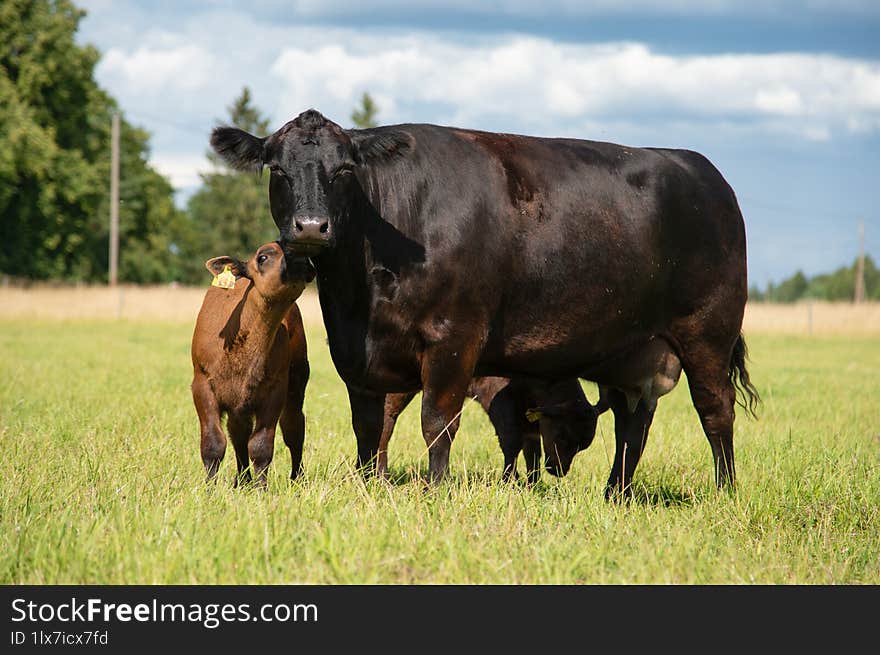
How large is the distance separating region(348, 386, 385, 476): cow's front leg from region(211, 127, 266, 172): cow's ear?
4.71 ft

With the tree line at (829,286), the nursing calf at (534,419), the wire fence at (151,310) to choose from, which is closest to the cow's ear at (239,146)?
the nursing calf at (534,419)

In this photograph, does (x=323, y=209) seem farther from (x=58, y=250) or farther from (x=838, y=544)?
(x=58, y=250)

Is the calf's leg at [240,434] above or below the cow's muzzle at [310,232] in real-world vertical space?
below

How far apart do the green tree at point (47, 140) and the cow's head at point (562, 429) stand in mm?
36073

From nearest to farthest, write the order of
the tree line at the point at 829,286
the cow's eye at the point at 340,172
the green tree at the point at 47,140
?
1. the cow's eye at the point at 340,172
2. the green tree at the point at 47,140
3. the tree line at the point at 829,286

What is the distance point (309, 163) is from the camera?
5.07 m

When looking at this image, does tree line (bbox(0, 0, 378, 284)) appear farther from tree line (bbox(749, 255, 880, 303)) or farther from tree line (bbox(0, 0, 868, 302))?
tree line (bbox(749, 255, 880, 303))

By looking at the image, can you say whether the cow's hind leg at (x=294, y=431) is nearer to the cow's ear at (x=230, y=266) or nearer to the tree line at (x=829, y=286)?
the cow's ear at (x=230, y=266)

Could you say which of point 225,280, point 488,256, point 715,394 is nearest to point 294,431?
point 225,280

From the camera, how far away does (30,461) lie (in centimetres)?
631

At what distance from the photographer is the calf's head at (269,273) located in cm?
612

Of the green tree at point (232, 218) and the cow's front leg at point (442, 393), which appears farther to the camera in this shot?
the green tree at point (232, 218)
